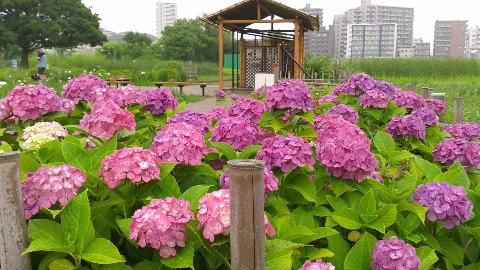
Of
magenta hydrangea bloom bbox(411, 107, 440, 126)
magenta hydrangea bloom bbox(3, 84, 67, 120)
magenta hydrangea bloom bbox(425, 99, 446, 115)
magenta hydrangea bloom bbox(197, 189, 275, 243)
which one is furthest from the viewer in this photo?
magenta hydrangea bloom bbox(425, 99, 446, 115)

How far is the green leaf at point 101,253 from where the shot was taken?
1.22 meters

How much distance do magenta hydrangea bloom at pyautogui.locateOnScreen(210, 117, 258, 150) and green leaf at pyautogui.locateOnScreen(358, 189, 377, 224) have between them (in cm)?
55

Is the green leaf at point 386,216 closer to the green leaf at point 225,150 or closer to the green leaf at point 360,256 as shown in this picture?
the green leaf at point 360,256

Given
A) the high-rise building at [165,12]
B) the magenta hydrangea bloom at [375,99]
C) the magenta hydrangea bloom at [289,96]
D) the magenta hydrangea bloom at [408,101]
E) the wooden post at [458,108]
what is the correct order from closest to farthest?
the magenta hydrangea bloom at [289,96] → the magenta hydrangea bloom at [375,99] → the magenta hydrangea bloom at [408,101] → the wooden post at [458,108] → the high-rise building at [165,12]

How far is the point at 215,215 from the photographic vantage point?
1.20m

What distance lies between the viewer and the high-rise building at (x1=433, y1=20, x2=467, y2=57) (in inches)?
4473

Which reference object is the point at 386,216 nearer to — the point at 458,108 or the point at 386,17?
the point at 458,108

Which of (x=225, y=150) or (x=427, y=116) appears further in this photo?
(x=427, y=116)

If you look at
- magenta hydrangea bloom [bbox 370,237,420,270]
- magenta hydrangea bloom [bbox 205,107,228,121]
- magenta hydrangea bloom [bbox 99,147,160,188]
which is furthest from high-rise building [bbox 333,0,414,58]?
magenta hydrangea bloom [bbox 99,147,160,188]

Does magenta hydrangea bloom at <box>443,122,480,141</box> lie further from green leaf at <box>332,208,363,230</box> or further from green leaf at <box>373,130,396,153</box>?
green leaf at <box>332,208,363,230</box>

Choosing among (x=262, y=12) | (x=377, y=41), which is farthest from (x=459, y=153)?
(x=377, y=41)

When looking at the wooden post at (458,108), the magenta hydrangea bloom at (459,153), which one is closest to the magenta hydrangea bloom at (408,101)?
the wooden post at (458,108)

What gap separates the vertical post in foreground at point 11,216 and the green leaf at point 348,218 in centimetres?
95

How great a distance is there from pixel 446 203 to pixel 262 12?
505 inches
